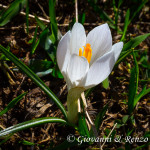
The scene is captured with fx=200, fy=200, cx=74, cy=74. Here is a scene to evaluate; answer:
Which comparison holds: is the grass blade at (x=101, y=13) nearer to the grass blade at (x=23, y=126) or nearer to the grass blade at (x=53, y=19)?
the grass blade at (x=53, y=19)

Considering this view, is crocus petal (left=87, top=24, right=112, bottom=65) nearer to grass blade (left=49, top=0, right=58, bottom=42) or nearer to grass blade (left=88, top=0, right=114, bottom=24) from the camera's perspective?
grass blade (left=49, top=0, right=58, bottom=42)

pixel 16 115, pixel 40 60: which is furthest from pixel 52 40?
pixel 16 115

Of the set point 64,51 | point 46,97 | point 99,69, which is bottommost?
point 46,97

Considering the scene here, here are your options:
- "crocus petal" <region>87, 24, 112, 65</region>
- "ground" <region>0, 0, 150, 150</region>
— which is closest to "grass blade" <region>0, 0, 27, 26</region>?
"ground" <region>0, 0, 150, 150</region>

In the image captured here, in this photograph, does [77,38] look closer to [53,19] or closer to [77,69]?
[77,69]

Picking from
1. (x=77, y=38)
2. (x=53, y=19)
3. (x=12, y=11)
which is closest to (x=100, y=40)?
(x=77, y=38)

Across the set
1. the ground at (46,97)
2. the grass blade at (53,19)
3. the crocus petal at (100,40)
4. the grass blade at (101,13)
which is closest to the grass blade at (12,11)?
the ground at (46,97)

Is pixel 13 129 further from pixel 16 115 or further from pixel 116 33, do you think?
pixel 116 33
